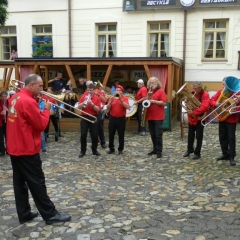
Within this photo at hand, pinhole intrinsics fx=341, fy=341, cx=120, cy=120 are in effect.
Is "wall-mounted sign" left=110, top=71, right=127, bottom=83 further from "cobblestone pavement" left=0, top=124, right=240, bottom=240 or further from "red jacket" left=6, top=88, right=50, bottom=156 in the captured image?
"red jacket" left=6, top=88, right=50, bottom=156

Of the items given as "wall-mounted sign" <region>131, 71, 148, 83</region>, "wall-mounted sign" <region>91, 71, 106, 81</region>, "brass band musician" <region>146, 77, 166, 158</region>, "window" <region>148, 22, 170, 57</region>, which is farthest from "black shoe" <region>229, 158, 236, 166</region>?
"window" <region>148, 22, 170, 57</region>

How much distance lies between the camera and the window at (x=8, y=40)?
17.5 m

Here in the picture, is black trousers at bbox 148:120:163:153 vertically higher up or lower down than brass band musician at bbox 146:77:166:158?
lower down

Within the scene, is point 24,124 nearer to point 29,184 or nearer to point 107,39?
point 29,184

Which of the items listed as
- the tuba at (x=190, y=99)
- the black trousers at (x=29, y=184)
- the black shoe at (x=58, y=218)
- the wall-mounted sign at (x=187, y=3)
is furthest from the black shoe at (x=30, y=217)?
the wall-mounted sign at (x=187, y=3)

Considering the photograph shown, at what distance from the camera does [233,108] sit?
693cm

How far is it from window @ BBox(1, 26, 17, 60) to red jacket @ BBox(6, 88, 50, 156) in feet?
47.9

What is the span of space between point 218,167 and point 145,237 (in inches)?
143

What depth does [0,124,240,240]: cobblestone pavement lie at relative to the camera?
4180mm

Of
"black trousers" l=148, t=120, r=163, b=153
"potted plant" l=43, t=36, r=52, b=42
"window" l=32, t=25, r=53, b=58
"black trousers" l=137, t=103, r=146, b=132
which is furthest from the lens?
"potted plant" l=43, t=36, r=52, b=42

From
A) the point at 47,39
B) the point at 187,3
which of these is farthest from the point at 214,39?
the point at 47,39

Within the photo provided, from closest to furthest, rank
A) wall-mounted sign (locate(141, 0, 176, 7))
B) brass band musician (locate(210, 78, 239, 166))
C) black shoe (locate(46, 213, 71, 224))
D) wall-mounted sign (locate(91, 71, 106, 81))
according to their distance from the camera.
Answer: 1. black shoe (locate(46, 213, 71, 224))
2. brass band musician (locate(210, 78, 239, 166))
3. wall-mounted sign (locate(91, 71, 106, 81))
4. wall-mounted sign (locate(141, 0, 176, 7))

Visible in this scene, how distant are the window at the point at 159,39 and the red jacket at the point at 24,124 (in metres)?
12.8

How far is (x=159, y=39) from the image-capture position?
53.1 feet
